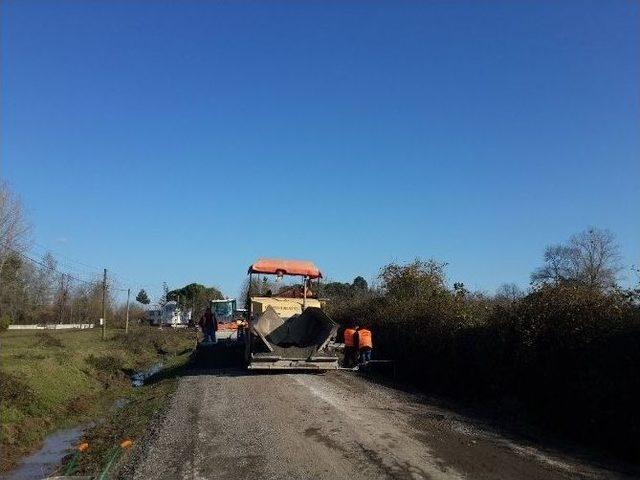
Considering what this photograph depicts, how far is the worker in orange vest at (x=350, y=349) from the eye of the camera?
17.0 m

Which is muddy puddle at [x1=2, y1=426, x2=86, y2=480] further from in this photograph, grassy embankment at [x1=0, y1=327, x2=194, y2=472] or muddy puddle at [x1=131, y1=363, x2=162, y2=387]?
muddy puddle at [x1=131, y1=363, x2=162, y2=387]

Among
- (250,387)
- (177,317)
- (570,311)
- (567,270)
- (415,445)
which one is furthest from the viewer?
(177,317)

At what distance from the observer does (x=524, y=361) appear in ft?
34.9

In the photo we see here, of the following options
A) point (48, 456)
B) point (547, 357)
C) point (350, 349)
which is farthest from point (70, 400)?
point (547, 357)

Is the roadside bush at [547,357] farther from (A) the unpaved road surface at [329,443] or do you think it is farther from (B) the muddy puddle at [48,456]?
(B) the muddy puddle at [48,456]

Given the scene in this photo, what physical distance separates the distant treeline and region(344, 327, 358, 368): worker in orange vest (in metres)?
1.40

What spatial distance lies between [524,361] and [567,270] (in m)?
41.1

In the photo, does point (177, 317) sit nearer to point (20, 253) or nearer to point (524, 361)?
point (20, 253)

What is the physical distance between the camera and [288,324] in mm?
16109

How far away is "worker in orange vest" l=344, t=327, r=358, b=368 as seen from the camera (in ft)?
55.7

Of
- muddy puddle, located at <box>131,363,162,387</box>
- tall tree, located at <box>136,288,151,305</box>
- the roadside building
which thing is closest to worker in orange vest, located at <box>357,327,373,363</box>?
muddy puddle, located at <box>131,363,162,387</box>

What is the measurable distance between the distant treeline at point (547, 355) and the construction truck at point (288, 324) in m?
2.72

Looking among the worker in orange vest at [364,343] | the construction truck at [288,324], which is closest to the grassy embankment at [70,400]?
the construction truck at [288,324]

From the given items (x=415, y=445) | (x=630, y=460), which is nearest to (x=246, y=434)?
(x=415, y=445)
